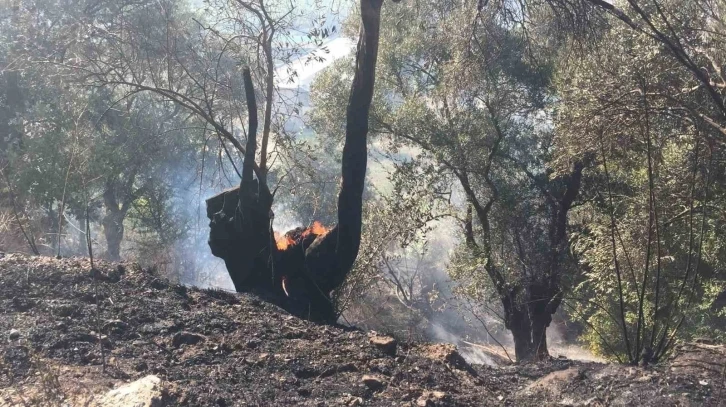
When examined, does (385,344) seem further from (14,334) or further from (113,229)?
(113,229)

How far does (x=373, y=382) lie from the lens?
436 cm

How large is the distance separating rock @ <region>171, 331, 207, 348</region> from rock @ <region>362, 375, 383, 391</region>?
132 cm

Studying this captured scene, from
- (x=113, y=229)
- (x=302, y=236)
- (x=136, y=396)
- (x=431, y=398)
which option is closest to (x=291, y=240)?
(x=302, y=236)

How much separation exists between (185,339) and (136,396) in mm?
1268

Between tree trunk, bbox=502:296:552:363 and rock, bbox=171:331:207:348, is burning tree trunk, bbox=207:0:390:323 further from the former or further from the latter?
tree trunk, bbox=502:296:552:363

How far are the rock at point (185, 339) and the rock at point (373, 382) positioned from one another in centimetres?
132

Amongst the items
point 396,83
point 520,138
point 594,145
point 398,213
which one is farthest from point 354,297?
point 396,83

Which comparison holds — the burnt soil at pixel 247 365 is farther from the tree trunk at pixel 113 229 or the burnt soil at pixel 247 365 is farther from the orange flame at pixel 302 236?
the tree trunk at pixel 113 229

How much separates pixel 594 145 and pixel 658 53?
4.40 ft

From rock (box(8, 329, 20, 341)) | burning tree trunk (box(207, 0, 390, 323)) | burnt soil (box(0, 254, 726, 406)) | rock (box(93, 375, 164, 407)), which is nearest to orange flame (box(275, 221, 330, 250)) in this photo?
burning tree trunk (box(207, 0, 390, 323))

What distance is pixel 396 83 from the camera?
579 inches

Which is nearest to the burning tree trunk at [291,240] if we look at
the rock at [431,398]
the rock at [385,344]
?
the rock at [385,344]

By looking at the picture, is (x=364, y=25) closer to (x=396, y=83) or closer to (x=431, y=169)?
(x=431, y=169)

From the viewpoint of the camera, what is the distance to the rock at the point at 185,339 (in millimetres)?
4945
